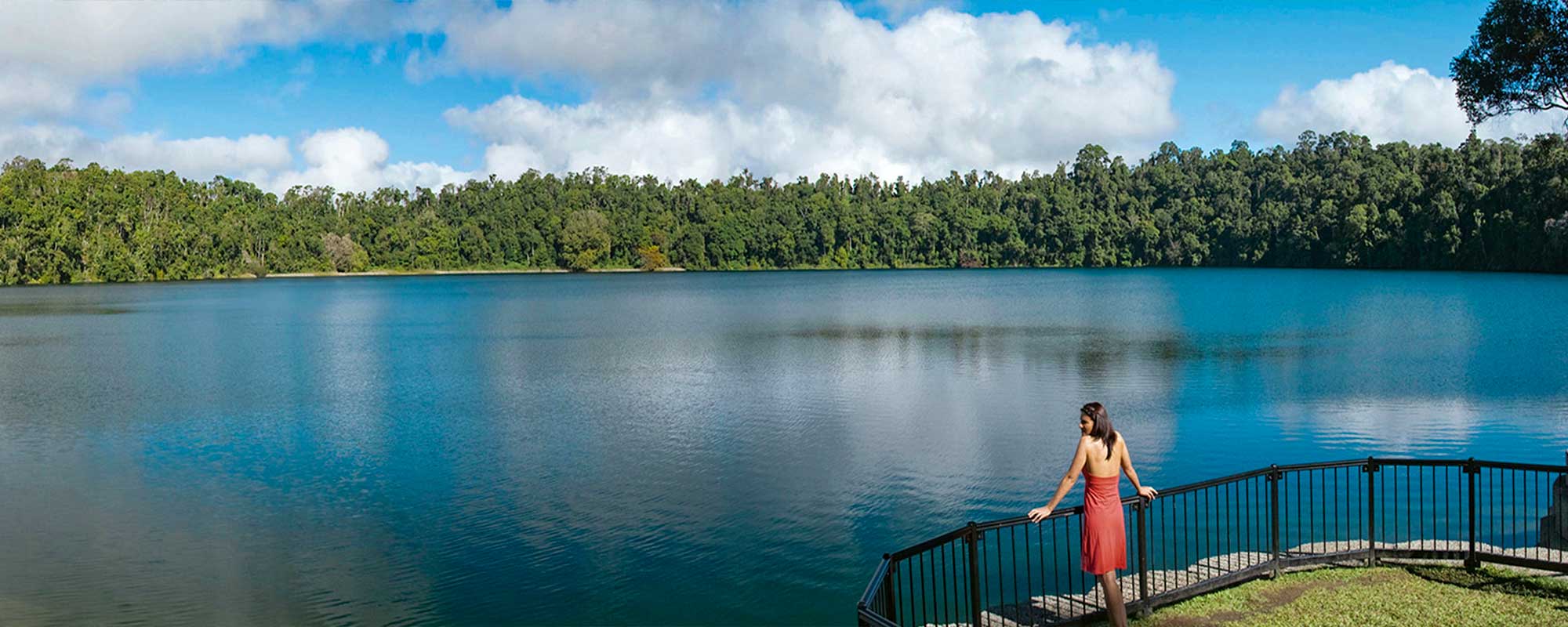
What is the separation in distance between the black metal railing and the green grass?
217 mm

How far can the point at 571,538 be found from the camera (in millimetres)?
14945

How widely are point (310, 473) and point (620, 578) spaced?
9.28 meters

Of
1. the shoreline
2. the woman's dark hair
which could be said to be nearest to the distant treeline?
the shoreline

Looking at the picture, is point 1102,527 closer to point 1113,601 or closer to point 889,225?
point 1113,601

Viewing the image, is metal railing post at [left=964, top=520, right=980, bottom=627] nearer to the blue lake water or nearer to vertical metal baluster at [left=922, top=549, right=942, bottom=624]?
vertical metal baluster at [left=922, top=549, right=942, bottom=624]

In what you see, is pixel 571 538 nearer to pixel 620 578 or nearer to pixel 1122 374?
pixel 620 578

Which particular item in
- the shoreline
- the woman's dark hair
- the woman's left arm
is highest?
the shoreline

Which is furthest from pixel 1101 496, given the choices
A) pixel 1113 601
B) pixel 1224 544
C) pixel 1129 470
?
pixel 1224 544

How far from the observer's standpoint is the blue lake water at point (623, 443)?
1331 centimetres

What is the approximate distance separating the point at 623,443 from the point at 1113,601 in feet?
50.0

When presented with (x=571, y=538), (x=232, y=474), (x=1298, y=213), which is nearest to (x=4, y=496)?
(x=232, y=474)

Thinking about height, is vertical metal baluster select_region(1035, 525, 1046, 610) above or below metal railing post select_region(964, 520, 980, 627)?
below

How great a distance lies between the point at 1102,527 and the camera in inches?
323

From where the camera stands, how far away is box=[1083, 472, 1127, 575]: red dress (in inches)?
321
